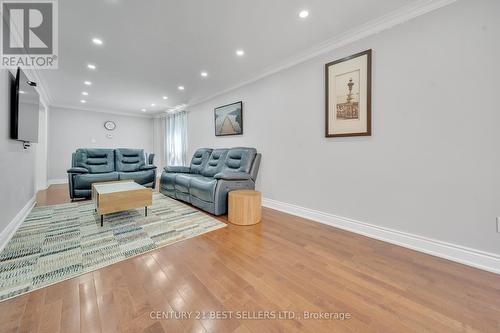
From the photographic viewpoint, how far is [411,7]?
6.12 feet

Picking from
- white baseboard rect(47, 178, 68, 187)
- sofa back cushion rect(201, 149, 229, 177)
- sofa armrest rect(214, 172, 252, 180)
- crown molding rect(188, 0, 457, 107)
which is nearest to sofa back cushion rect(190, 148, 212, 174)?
sofa back cushion rect(201, 149, 229, 177)

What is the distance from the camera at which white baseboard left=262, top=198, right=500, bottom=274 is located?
1.59 m

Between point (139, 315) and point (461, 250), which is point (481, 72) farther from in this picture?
point (139, 315)

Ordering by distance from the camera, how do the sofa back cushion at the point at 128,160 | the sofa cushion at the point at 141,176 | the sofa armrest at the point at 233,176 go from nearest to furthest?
the sofa armrest at the point at 233,176 < the sofa cushion at the point at 141,176 < the sofa back cushion at the point at 128,160

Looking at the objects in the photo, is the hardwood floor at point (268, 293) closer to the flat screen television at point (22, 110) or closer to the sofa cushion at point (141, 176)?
the flat screen television at point (22, 110)

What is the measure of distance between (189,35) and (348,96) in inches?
81.5

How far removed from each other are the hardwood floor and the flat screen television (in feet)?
6.23

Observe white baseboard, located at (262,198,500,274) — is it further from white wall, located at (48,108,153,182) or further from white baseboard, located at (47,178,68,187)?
white baseboard, located at (47,178,68,187)

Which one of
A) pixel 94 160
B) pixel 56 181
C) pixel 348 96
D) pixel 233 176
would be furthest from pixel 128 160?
pixel 348 96

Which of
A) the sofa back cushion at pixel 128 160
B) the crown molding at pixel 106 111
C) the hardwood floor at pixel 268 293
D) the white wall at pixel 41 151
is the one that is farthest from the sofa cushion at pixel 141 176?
the crown molding at pixel 106 111

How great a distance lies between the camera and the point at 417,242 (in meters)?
1.90

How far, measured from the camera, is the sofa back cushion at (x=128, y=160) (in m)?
4.55

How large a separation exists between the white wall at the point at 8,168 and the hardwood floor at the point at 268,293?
131cm

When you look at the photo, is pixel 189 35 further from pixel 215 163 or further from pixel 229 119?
pixel 215 163
